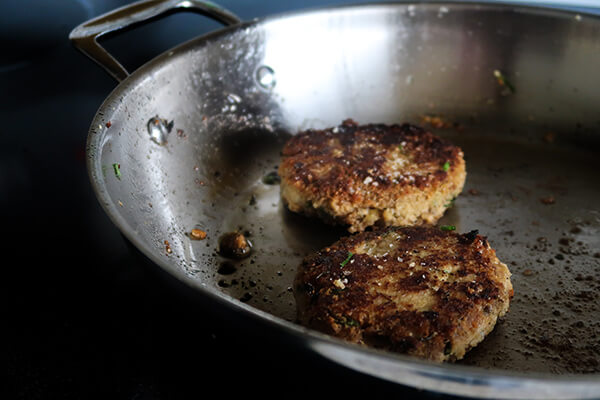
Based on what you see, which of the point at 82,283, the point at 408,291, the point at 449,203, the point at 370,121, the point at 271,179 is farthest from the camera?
the point at 370,121

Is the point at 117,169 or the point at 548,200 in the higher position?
the point at 117,169

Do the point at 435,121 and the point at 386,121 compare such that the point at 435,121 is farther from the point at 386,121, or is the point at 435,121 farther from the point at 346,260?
the point at 346,260

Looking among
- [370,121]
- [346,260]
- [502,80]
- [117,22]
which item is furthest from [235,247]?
[502,80]

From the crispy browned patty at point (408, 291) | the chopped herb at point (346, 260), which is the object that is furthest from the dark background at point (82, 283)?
the chopped herb at point (346, 260)

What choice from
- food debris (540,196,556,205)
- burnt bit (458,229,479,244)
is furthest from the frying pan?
burnt bit (458,229,479,244)

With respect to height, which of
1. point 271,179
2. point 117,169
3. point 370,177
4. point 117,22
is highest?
point 117,22

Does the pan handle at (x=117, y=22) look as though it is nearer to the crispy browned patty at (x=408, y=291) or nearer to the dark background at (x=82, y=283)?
the dark background at (x=82, y=283)

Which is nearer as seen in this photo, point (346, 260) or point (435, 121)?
point (346, 260)
